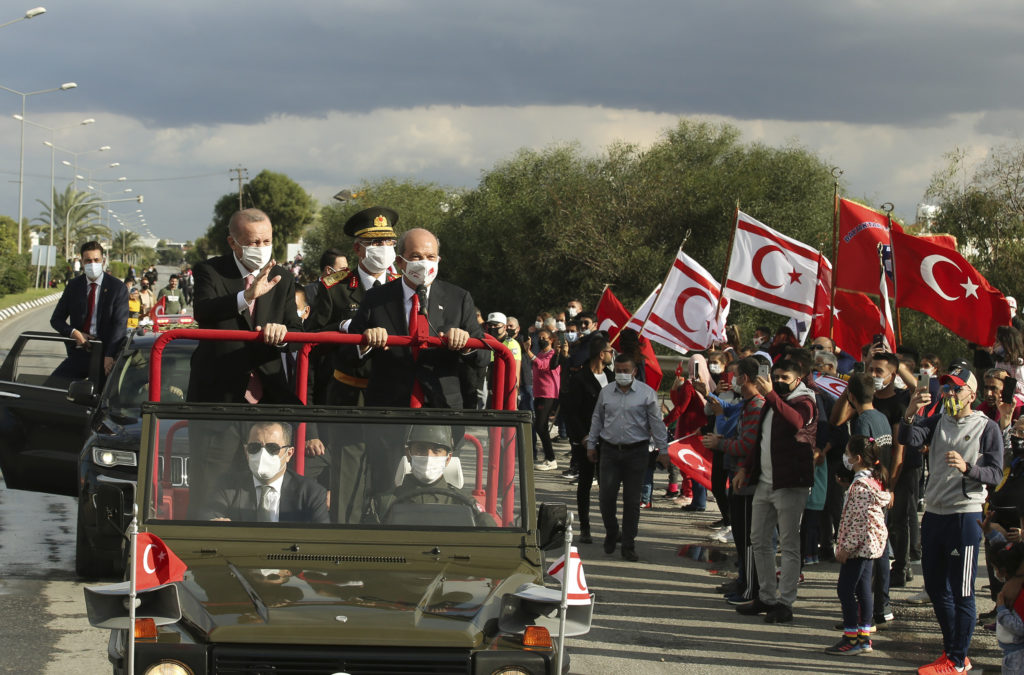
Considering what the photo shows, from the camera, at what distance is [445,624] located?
13.3ft

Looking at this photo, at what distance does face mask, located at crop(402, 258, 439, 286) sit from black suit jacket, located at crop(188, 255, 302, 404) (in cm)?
64

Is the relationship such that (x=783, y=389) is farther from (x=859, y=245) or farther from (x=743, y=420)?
(x=859, y=245)

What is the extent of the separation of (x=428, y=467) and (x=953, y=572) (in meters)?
4.06

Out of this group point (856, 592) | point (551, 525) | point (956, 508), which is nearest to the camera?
point (551, 525)

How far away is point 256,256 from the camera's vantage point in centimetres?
614

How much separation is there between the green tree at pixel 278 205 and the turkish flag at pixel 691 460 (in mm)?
94822

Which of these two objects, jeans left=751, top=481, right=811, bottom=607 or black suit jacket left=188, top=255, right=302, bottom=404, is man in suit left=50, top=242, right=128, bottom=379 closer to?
black suit jacket left=188, top=255, right=302, bottom=404

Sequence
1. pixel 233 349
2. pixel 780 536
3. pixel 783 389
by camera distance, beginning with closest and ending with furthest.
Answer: pixel 233 349 → pixel 780 536 → pixel 783 389

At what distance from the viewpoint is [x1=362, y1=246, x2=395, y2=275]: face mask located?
7.41 m

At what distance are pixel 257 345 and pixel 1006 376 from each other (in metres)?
6.17

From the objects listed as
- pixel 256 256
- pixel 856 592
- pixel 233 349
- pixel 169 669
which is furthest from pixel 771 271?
pixel 169 669

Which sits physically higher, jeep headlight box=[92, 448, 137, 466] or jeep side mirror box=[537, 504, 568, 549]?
jeep side mirror box=[537, 504, 568, 549]

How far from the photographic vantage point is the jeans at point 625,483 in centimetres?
1091

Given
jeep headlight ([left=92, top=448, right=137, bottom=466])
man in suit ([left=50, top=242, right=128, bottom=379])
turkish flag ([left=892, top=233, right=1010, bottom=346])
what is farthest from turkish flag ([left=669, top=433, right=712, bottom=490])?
man in suit ([left=50, top=242, right=128, bottom=379])
